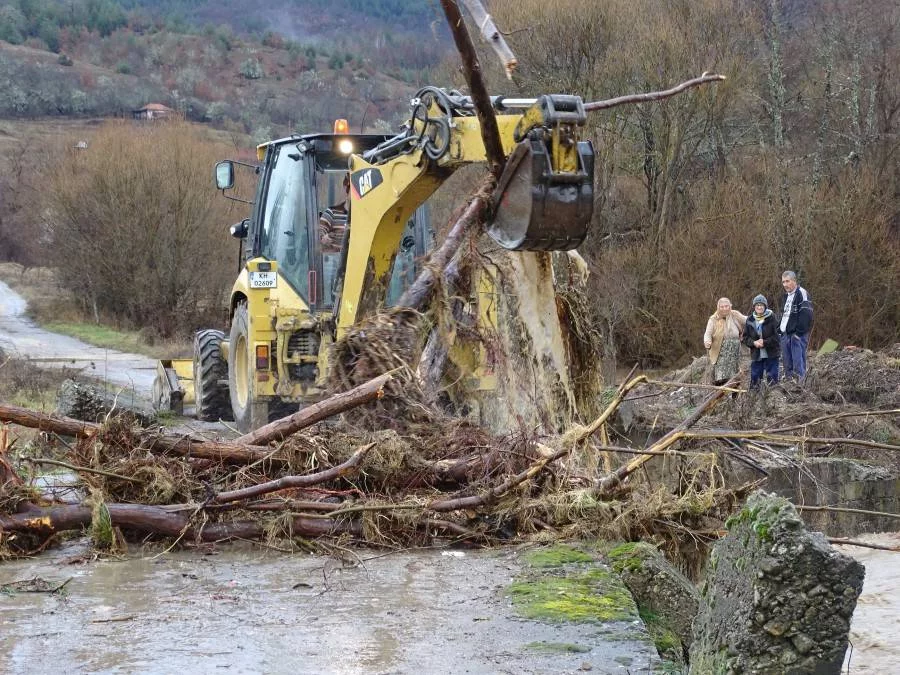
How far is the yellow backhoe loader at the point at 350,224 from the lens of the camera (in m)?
→ 7.32

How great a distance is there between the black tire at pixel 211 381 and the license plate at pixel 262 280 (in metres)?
2.76

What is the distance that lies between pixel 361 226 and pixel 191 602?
433 cm

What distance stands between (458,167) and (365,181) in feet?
2.92

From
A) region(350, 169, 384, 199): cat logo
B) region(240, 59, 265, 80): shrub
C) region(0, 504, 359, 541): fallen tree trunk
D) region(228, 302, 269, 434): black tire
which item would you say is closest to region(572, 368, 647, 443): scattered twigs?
region(0, 504, 359, 541): fallen tree trunk

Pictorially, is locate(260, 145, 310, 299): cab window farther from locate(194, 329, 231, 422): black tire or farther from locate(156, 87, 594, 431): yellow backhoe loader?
locate(194, 329, 231, 422): black tire

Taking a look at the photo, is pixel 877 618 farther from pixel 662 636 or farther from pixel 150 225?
pixel 150 225

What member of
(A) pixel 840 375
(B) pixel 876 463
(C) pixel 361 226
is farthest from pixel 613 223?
(C) pixel 361 226

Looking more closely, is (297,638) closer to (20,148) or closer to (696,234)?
(696,234)

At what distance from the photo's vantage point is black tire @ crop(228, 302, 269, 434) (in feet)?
35.5

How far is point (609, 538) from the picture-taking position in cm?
655

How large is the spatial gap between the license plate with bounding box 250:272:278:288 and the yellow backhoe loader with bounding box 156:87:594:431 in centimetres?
1

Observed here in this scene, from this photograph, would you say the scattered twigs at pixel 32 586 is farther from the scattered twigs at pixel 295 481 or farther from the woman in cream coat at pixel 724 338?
the woman in cream coat at pixel 724 338

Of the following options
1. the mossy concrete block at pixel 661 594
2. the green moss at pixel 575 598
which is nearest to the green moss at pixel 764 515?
the green moss at pixel 575 598

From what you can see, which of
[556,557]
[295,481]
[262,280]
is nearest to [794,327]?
[262,280]
